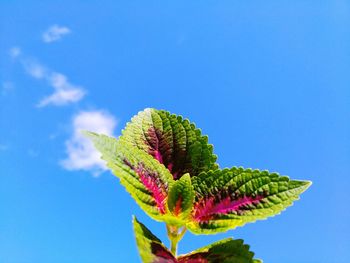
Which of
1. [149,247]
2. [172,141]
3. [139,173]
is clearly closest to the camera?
[149,247]

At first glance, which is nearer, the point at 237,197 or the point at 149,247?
the point at 149,247

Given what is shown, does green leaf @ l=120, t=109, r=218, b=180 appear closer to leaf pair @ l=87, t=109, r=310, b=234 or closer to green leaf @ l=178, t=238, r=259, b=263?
leaf pair @ l=87, t=109, r=310, b=234

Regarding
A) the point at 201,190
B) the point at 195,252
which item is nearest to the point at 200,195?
the point at 201,190

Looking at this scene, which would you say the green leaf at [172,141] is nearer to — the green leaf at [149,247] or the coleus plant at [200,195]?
the coleus plant at [200,195]

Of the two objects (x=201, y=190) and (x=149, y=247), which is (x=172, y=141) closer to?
(x=201, y=190)

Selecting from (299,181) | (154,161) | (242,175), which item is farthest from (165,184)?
(299,181)

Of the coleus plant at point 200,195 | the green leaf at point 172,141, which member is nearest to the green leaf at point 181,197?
the coleus plant at point 200,195

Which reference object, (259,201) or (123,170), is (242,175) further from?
(123,170)
